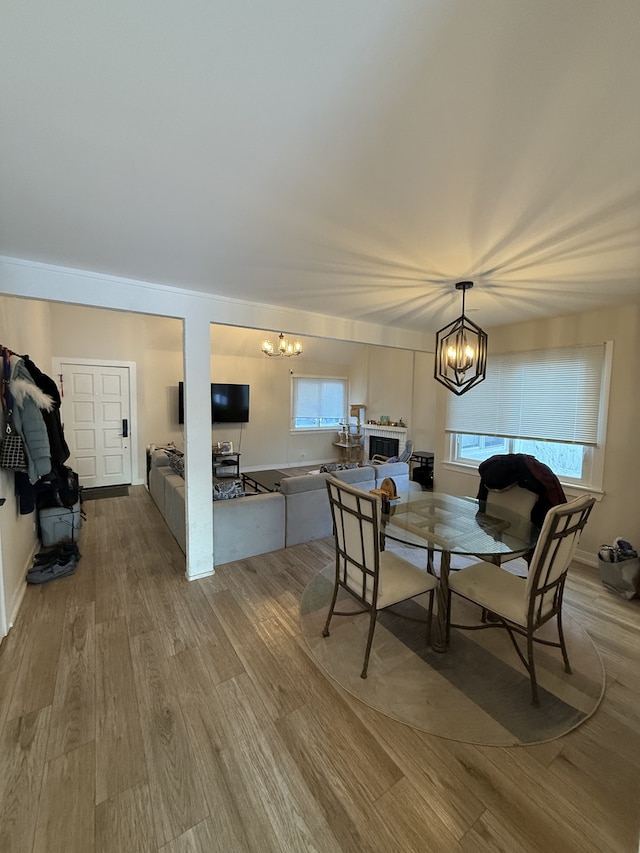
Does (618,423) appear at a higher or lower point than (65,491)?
higher

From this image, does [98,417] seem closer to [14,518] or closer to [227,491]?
[14,518]

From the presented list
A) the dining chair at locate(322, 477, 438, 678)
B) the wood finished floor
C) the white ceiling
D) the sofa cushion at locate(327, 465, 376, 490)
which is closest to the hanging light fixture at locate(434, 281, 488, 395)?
the white ceiling

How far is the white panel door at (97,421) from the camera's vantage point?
517 cm

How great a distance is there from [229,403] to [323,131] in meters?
5.98

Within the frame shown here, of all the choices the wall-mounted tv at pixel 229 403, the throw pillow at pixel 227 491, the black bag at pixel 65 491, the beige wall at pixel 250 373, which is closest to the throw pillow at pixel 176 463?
the throw pillow at pixel 227 491

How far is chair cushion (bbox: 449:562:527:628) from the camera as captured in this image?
182 cm

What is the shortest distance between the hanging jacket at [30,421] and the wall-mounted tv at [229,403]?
4053 mm

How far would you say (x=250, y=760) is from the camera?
56.5 inches

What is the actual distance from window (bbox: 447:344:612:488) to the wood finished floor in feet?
5.54

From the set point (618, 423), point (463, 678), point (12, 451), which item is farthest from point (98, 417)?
point (618, 423)

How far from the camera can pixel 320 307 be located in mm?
3156

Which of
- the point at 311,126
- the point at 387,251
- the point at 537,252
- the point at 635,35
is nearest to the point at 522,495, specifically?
the point at 537,252

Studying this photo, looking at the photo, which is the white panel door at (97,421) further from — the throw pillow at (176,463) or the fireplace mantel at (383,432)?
the fireplace mantel at (383,432)

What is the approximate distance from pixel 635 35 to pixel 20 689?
339 cm
